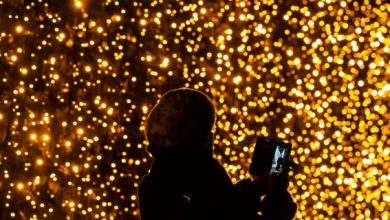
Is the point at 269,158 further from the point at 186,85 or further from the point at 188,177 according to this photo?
the point at 186,85

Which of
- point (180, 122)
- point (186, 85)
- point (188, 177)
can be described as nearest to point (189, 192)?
point (188, 177)

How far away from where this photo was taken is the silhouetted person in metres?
1.09

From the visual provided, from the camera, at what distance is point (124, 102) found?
2.59 metres

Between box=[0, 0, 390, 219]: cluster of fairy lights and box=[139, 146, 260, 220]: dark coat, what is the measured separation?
4.64 feet

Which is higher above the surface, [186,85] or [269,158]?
[186,85]

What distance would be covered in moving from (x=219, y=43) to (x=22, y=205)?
135 centimetres

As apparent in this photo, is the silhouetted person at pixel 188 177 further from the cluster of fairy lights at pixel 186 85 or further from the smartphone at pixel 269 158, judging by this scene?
the cluster of fairy lights at pixel 186 85

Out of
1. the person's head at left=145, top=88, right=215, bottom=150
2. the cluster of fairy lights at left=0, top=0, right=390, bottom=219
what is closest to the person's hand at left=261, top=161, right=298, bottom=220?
the person's head at left=145, top=88, right=215, bottom=150

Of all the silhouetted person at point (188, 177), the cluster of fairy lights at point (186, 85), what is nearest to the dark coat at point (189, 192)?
the silhouetted person at point (188, 177)

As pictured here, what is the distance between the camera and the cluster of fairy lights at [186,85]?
97.3 inches

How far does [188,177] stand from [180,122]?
123 millimetres

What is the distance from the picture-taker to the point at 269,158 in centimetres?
121

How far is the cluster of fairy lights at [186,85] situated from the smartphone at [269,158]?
1310mm

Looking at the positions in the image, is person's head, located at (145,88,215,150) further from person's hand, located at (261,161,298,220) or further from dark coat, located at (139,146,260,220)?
person's hand, located at (261,161,298,220)
